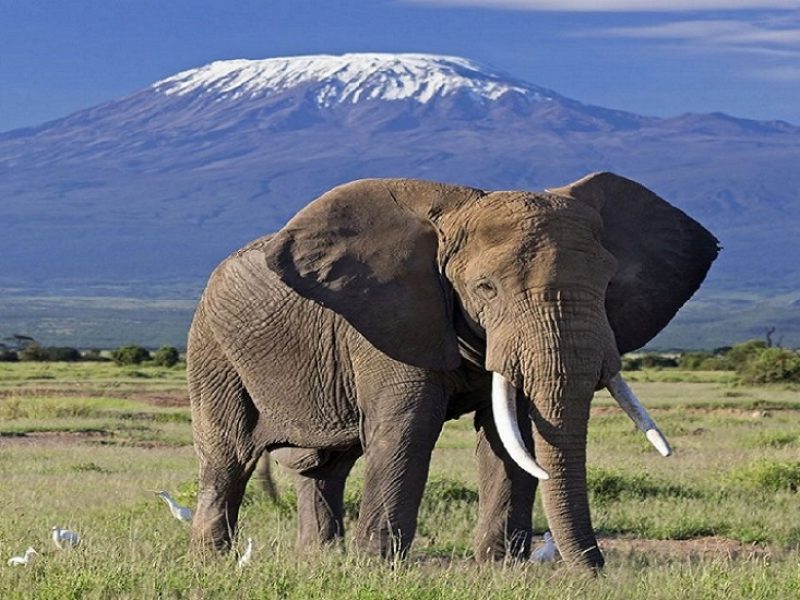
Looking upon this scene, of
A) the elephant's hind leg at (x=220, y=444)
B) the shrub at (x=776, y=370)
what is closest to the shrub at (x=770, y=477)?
the elephant's hind leg at (x=220, y=444)

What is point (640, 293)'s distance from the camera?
9.81 meters

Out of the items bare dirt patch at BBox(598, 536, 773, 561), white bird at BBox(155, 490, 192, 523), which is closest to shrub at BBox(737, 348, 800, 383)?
bare dirt patch at BBox(598, 536, 773, 561)

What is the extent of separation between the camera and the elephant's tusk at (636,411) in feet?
27.3

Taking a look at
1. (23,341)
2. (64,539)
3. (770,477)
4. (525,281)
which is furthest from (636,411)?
(23,341)

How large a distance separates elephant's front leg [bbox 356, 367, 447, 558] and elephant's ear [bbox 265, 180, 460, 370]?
197 mm

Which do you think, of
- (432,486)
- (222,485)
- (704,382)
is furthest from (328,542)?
(704,382)

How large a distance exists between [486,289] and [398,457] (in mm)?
985

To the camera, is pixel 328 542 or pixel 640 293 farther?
pixel 328 542

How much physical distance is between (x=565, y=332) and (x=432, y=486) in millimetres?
5922

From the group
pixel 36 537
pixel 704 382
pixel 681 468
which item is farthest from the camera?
pixel 704 382

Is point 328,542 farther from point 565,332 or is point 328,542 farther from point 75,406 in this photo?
point 75,406

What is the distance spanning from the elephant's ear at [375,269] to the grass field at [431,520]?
110 cm

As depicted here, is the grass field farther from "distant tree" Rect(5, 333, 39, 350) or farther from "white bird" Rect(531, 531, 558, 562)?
"distant tree" Rect(5, 333, 39, 350)

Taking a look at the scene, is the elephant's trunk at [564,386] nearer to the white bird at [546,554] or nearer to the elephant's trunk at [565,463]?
the elephant's trunk at [565,463]
